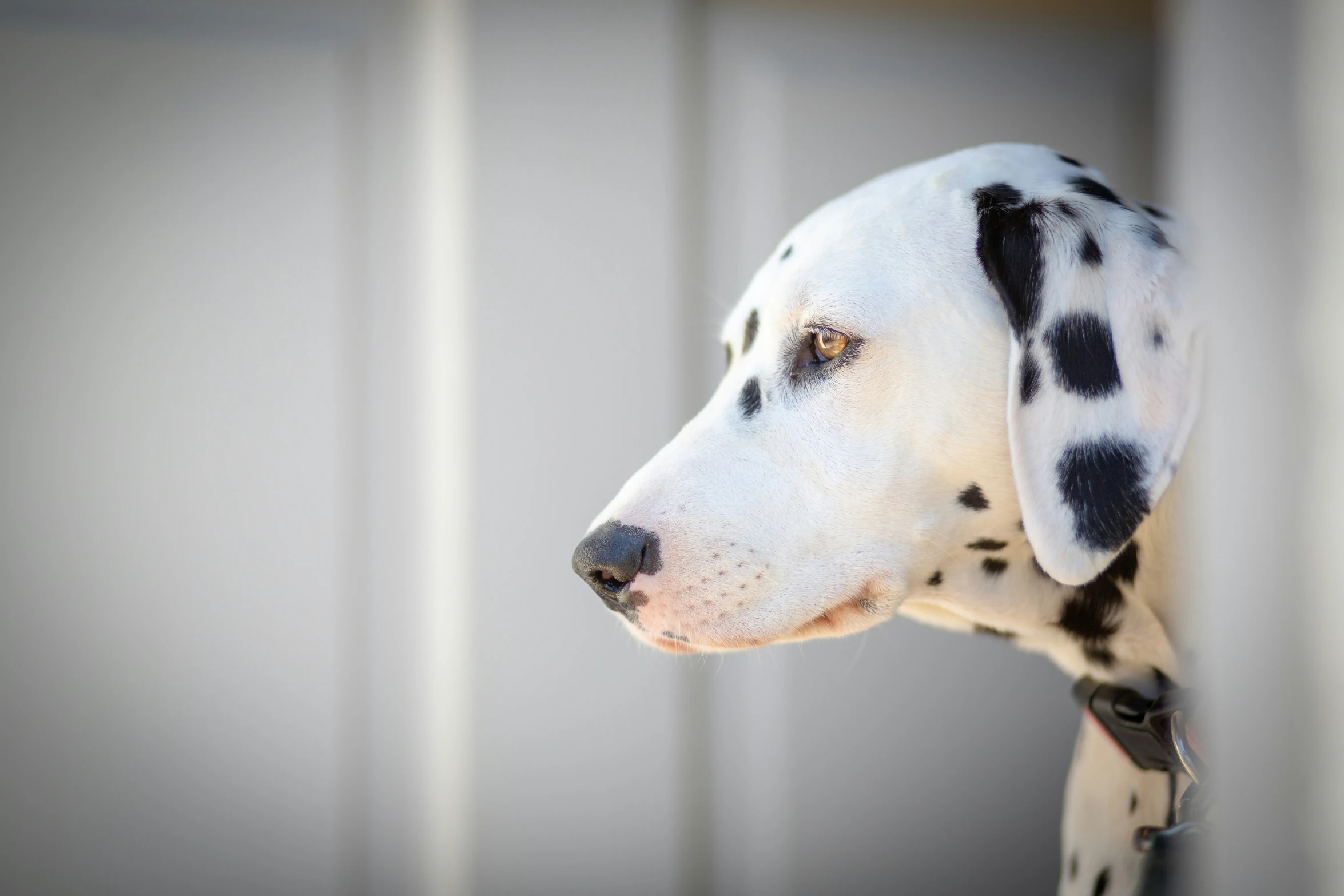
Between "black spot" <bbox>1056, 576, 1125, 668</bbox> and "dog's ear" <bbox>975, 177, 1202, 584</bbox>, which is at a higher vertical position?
"dog's ear" <bbox>975, 177, 1202, 584</bbox>

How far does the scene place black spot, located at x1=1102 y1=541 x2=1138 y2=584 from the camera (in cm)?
128

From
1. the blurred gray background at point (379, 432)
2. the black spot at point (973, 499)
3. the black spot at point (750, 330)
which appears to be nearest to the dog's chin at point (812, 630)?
the black spot at point (973, 499)

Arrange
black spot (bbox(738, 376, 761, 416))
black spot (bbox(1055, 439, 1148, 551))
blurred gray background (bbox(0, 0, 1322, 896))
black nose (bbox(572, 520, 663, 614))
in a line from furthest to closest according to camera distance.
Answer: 1. blurred gray background (bbox(0, 0, 1322, 896))
2. black spot (bbox(738, 376, 761, 416))
3. black nose (bbox(572, 520, 663, 614))
4. black spot (bbox(1055, 439, 1148, 551))

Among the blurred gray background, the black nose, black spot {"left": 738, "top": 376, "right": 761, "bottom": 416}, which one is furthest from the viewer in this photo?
the blurred gray background

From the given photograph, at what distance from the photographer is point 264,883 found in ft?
7.95

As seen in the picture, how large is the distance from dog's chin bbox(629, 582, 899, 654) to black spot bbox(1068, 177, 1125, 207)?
62 cm

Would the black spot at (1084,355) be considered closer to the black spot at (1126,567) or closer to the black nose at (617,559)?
the black spot at (1126,567)

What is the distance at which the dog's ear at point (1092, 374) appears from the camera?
1.10 m

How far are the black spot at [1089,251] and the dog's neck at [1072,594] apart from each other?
0.33m

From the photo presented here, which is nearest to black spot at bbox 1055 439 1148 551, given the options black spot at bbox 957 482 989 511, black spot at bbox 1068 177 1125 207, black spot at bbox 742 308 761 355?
black spot at bbox 957 482 989 511

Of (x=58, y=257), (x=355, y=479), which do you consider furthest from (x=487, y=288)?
(x=58, y=257)

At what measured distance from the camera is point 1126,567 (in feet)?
4.23

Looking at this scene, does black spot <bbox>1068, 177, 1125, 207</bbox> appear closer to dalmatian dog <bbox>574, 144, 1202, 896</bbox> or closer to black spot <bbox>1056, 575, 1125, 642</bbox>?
dalmatian dog <bbox>574, 144, 1202, 896</bbox>

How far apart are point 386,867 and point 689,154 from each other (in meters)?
2.13
